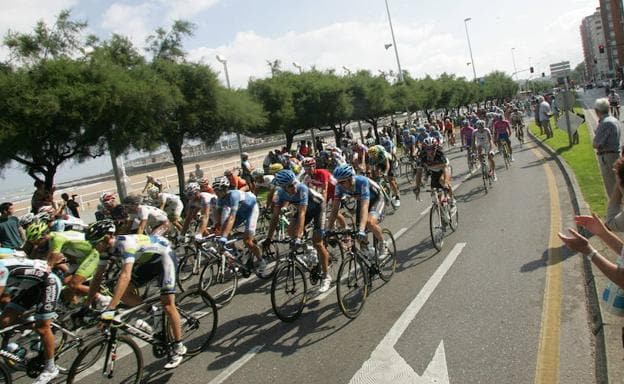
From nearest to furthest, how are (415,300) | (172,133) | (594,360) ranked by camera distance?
(594,360) → (415,300) → (172,133)

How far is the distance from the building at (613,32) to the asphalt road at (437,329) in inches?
6223

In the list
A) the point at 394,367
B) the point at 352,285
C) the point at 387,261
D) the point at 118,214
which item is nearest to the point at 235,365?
the point at 394,367

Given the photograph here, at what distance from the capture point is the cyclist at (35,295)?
5.43m

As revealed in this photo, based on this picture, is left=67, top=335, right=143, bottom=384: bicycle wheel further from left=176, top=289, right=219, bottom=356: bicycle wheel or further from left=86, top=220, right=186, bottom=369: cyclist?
left=176, top=289, right=219, bottom=356: bicycle wheel

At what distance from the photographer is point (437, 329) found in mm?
5434

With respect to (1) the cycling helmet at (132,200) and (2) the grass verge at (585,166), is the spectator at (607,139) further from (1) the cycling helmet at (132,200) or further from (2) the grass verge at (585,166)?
(1) the cycling helmet at (132,200)

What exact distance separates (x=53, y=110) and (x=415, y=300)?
12000mm

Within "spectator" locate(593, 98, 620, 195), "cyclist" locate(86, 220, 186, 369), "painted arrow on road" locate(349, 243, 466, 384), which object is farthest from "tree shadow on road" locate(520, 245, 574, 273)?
"cyclist" locate(86, 220, 186, 369)

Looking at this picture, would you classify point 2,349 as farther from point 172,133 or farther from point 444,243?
point 172,133

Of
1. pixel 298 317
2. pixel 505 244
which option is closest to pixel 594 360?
pixel 298 317

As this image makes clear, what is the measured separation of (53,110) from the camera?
13.7 metres

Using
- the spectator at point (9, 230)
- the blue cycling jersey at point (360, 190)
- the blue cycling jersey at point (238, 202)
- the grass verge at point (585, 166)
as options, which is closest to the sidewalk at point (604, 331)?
the grass verge at point (585, 166)

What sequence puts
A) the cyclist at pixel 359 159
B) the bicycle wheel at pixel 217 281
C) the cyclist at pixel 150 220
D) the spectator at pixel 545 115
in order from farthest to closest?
the spectator at pixel 545 115 → the cyclist at pixel 359 159 → the bicycle wheel at pixel 217 281 → the cyclist at pixel 150 220

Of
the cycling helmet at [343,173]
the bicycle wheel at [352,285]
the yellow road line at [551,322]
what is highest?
the cycling helmet at [343,173]
